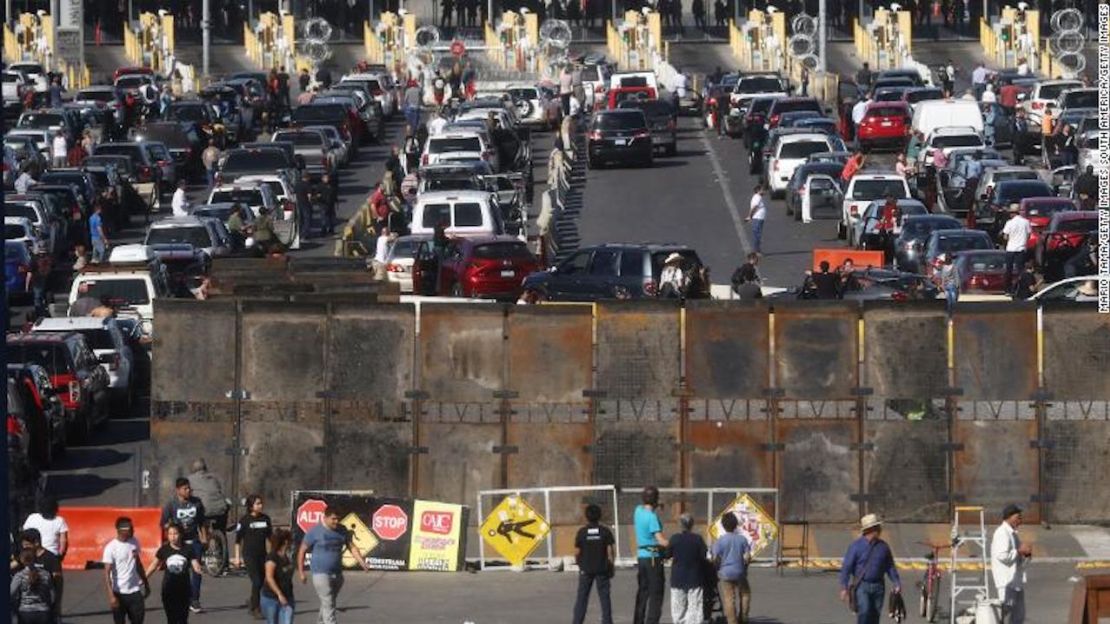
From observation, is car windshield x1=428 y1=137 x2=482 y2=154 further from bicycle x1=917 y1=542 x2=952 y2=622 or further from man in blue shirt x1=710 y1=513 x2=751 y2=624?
man in blue shirt x1=710 y1=513 x2=751 y2=624

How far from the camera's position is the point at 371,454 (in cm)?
3006

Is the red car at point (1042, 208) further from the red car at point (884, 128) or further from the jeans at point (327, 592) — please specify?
the jeans at point (327, 592)

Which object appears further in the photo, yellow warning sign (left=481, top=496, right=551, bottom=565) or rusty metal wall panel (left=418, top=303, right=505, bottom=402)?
rusty metal wall panel (left=418, top=303, right=505, bottom=402)

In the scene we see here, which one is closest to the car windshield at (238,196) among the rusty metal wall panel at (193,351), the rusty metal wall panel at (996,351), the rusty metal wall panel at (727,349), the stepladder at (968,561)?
the rusty metal wall panel at (193,351)

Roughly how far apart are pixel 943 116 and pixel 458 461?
117ft

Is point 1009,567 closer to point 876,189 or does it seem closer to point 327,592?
point 327,592

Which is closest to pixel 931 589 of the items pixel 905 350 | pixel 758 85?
pixel 905 350

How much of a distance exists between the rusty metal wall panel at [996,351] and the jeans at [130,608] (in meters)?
9.79

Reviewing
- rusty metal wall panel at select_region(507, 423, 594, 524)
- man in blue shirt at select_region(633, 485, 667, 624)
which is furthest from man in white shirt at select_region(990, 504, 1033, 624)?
rusty metal wall panel at select_region(507, 423, 594, 524)

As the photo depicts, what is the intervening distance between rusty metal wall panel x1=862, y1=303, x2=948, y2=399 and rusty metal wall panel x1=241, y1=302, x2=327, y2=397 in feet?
18.0

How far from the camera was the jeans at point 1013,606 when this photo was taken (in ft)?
75.5

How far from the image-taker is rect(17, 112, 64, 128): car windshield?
225 ft

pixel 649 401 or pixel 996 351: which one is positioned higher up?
pixel 996 351

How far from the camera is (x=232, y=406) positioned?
30.0 meters
